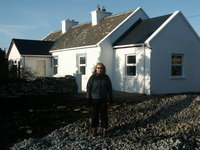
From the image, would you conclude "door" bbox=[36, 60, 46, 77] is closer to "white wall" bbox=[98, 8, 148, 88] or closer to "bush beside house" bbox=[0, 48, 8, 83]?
"white wall" bbox=[98, 8, 148, 88]

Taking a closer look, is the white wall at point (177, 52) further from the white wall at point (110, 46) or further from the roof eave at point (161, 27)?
the white wall at point (110, 46)

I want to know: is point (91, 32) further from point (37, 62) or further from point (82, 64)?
point (37, 62)

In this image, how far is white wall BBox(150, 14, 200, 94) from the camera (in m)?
17.0

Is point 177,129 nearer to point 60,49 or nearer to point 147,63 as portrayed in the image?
point 147,63

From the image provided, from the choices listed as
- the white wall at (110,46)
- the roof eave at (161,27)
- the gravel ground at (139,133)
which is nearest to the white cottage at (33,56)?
the white wall at (110,46)

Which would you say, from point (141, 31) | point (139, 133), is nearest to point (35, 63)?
point (141, 31)

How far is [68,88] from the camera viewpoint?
1686 cm

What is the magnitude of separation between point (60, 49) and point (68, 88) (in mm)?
7388

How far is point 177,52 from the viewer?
59.2ft

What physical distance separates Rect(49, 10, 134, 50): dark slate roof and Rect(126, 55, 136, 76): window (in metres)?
2.64

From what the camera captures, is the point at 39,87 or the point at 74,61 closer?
the point at 39,87

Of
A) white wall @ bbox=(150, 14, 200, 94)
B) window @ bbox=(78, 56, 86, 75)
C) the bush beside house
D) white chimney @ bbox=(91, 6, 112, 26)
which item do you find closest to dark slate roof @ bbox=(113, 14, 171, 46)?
white wall @ bbox=(150, 14, 200, 94)

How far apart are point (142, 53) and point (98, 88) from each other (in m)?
10.5

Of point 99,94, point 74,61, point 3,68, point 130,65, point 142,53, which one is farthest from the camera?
point 74,61
